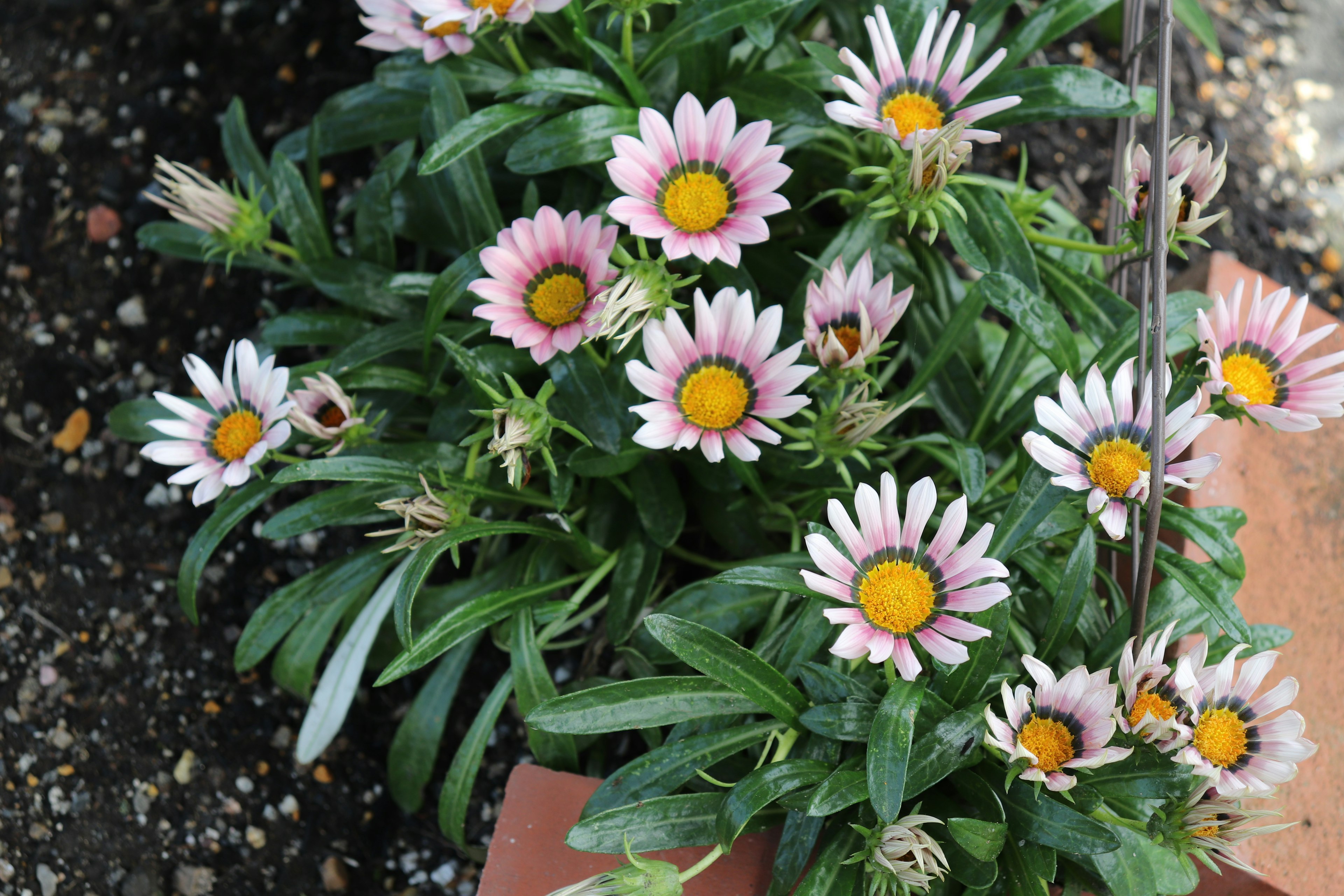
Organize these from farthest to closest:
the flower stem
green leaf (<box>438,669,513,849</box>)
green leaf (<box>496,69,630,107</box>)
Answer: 1. green leaf (<box>438,669,513,849</box>)
2. green leaf (<box>496,69,630,107</box>)
3. the flower stem

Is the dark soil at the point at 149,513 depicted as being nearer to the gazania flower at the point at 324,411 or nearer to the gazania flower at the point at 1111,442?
the gazania flower at the point at 324,411

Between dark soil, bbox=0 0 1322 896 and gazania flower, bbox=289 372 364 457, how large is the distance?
1.31 feet

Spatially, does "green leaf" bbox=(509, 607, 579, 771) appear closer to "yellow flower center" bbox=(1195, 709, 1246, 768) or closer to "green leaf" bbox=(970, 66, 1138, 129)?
"yellow flower center" bbox=(1195, 709, 1246, 768)

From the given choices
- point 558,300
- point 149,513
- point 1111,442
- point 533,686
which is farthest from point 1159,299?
point 149,513

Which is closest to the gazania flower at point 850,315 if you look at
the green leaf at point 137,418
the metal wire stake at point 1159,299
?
the metal wire stake at point 1159,299

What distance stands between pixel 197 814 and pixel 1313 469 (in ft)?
5.95

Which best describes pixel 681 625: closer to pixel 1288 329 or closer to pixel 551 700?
pixel 551 700

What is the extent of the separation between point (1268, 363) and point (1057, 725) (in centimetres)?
49

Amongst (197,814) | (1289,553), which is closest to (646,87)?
(1289,553)

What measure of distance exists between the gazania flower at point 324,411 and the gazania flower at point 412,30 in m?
0.46

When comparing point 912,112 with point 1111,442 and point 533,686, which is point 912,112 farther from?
point 533,686

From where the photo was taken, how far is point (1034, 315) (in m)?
1.23

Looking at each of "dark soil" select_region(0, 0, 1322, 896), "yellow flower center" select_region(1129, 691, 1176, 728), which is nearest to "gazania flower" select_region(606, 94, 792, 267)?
"yellow flower center" select_region(1129, 691, 1176, 728)

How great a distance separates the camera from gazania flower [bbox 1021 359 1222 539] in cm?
103
